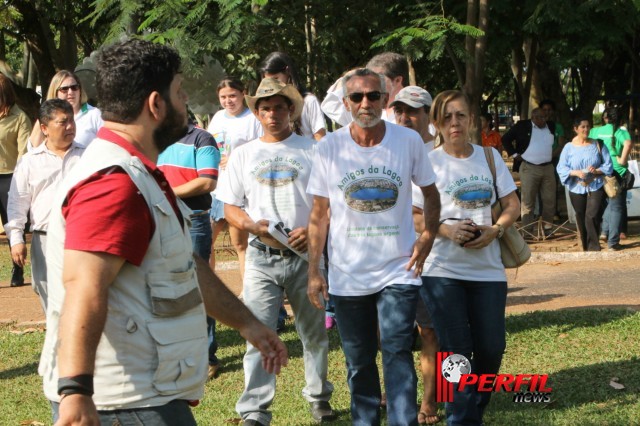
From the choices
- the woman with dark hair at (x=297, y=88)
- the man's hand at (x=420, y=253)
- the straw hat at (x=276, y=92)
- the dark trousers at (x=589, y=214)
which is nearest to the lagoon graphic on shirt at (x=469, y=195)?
the man's hand at (x=420, y=253)

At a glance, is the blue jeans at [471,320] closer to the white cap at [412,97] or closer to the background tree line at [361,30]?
the white cap at [412,97]

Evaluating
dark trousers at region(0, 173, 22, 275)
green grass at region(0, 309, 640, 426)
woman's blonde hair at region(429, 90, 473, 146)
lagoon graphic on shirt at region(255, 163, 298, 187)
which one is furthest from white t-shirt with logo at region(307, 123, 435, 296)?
dark trousers at region(0, 173, 22, 275)

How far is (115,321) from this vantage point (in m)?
3.00

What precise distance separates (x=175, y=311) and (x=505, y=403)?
3.69 meters

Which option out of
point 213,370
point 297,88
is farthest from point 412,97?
point 213,370

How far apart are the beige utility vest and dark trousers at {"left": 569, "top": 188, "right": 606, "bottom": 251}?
1114cm

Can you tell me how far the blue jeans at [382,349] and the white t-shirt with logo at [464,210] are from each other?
0.46m

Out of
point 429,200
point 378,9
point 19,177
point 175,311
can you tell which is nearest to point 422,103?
point 429,200

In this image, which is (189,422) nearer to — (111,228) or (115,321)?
(115,321)

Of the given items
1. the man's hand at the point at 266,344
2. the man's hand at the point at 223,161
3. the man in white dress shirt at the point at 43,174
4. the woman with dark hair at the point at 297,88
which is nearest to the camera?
the man's hand at the point at 266,344

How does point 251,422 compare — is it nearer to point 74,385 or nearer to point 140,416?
point 140,416

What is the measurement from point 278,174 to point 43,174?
1.78 meters

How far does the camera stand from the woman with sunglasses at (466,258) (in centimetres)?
549

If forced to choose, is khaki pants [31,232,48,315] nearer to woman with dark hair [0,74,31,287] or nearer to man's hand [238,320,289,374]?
woman with dark hair [0,74,31,287]
